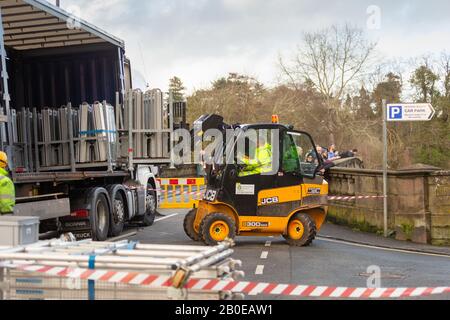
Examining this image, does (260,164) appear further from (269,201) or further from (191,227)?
(191,227)

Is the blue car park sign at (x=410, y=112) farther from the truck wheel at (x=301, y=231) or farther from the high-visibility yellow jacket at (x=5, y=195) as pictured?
the high-visibility yellow jacket at (x=5, y=195)

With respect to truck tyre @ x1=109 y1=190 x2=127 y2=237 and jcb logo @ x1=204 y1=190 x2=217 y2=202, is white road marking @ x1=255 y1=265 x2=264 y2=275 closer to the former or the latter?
jcb logo @ x1=204 y1=190 x2=217 y2=202

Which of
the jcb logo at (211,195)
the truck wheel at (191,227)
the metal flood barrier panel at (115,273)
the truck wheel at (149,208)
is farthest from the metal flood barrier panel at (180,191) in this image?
the metal flood barrier panel at (115,273)

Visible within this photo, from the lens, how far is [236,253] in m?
11.6

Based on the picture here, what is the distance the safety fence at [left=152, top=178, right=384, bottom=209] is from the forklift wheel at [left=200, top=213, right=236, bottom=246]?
22.0ft

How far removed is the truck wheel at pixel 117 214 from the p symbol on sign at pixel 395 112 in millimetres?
6340

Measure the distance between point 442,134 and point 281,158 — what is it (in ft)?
83.0

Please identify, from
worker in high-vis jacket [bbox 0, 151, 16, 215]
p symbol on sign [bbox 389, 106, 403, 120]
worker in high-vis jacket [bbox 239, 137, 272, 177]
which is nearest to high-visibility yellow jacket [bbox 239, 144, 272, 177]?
worker in high-vis jacket [bbox 239, 137, 272, 177]

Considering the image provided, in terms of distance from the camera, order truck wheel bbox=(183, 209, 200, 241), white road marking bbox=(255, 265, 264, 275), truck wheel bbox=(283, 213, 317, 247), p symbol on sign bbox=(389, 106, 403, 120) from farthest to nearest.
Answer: p symbol on sign bbox=(389, 106, 403, 120) < truck wheel bbox=(183, 209, 200, 241) < truck wheel bbox=(283, 213, 317, 247) < white road marking bbox=(255, 265, 264, 275)

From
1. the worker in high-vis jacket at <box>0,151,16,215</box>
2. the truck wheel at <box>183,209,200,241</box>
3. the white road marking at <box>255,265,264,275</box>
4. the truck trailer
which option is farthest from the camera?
the truck trailer

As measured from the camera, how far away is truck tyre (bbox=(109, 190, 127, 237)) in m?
14.4

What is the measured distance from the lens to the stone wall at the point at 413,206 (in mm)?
14719

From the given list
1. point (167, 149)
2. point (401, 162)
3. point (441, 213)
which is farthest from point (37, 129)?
point (401, 162)
